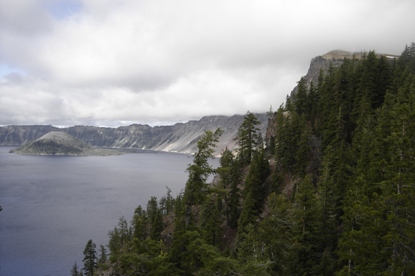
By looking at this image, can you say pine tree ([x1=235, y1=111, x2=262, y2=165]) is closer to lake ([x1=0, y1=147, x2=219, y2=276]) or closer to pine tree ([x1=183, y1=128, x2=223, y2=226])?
pine tree ([x1=183, y1=128, x2=223, y2=226])

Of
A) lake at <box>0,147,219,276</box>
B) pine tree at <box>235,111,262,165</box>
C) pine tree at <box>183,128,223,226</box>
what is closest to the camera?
pine tree at <box>183,128,223,226</box>

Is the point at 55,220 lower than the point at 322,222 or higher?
lower

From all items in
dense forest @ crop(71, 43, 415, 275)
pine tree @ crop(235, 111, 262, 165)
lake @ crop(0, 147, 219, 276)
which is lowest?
lake @ crop(0, 147, 219, 276)

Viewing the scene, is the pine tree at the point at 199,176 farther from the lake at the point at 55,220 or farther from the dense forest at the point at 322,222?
the lake at the point at 55,220

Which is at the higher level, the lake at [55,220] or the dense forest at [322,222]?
the dense forest at [322,222]

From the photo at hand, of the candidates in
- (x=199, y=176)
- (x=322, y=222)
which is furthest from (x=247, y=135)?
(x=199, y=176)

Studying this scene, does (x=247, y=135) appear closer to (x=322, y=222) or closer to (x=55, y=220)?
(x=322, y=222)

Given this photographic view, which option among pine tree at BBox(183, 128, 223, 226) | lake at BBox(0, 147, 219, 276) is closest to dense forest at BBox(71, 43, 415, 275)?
pine tree at BBox(183, 128, 223, 226)

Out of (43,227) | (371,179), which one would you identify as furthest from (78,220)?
(371,179)

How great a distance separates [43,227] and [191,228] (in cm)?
11171

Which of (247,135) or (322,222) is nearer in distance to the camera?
(322,222)

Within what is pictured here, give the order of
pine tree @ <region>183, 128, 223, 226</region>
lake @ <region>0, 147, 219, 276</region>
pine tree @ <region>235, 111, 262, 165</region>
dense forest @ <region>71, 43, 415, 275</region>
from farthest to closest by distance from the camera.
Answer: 1. lake @ <region>0, 147, 219, 276</region>
2. pine tree @ <region>235, 111, 262, 165</region>
3. pine tree @ <region>183, 128, 223, 226</region>
4. dense forest @ <region>71, 43, 415, 275</region>

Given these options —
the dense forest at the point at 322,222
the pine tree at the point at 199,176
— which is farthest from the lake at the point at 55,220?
the pine tree at the point at 199,176

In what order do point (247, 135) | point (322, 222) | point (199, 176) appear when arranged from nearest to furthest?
point (199, 176) → point (322, 222) → point (247, 135)
